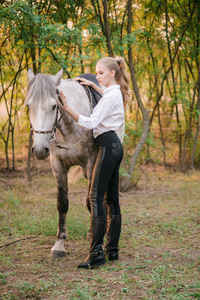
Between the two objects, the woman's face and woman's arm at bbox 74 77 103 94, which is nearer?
the woman's face

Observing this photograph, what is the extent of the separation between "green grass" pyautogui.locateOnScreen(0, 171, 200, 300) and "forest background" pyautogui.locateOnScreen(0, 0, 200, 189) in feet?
3.52

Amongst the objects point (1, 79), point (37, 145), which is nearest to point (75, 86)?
point (37, 145)

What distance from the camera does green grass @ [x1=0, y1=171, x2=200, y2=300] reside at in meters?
2.72

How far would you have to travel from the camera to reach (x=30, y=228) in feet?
14.2

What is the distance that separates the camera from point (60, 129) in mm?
3406

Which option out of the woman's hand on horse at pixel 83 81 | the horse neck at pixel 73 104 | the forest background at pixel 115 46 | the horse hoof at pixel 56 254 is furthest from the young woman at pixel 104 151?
the forest background at pixel 115 46

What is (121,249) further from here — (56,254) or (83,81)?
(83,81)

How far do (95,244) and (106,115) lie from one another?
1130 mm

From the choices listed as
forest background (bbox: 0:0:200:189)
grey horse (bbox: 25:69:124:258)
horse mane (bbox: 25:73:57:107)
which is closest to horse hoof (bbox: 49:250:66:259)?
grey horse (bbox: 25:69:124:258)

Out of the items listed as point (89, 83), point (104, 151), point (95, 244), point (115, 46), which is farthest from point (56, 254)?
point (115, 46)

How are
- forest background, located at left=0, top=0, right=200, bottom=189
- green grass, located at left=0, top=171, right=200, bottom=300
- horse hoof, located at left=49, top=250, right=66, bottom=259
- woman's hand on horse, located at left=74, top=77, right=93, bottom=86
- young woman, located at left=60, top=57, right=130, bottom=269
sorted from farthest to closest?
forest background, located at left=0, top=0, right=200, bottom=189
woman's hand on horse, located at left=74, top=77, right=93, bottom=86
horse hoof, located at left=49, top=250, right=66, bottom=259
young woman, located at left=60, top=57, right=130, bottom=269
green grass, located at left=0, top=171, right=200, bottom=300

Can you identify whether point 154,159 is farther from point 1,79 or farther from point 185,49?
point 1,79

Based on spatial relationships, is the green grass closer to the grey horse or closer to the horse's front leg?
the horse's front leg

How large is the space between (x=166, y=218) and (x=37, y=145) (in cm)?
274
